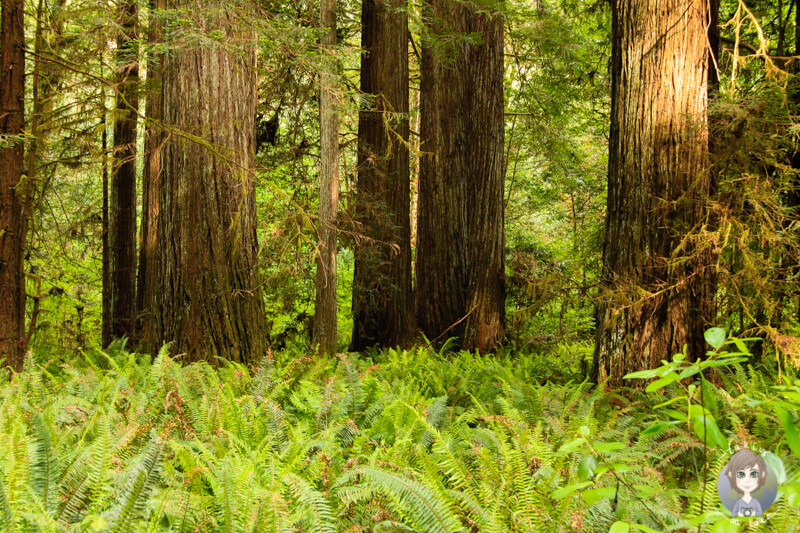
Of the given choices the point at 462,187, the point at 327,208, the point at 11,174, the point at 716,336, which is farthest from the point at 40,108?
the point at 716,336

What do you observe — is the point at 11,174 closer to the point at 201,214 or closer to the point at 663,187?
the point at 201,214

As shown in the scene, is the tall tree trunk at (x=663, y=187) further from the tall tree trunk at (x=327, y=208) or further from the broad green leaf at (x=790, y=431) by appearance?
the broad green leaf at (x=790, y=431)

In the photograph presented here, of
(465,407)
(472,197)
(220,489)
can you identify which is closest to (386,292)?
(472,197)

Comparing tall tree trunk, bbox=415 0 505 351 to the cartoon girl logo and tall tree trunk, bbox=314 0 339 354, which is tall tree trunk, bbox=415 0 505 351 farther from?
the cartoon girl logo

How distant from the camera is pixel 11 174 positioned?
5.09 metres

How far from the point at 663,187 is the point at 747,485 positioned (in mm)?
3750

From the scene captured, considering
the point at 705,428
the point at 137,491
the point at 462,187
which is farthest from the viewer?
the point at 462,187

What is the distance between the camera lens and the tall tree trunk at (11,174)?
16.4 feet

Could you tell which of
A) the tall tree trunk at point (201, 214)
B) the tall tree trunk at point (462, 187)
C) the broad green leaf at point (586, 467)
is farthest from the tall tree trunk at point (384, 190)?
the broad green leaf at point (586, 467)

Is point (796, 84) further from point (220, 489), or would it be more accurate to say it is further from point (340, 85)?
point (220, 489)

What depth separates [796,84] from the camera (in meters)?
5.38

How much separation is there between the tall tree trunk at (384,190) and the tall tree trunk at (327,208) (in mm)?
1601

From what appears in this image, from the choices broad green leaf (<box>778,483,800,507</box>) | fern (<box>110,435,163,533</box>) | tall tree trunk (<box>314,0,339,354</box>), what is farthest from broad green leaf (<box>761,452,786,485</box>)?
tall tree trunk (<box>314,0,339,354</box>)

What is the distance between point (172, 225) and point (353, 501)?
12.2ft
